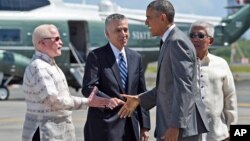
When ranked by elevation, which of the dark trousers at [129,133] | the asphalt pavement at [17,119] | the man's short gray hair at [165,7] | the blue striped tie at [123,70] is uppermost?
the man's short gray hair at [165,7]

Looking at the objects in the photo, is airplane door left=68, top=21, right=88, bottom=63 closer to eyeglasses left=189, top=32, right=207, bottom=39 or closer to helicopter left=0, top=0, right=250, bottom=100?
helicopter left=0, top=0, right=250, bottom=100

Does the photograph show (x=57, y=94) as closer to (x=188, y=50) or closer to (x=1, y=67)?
(x=188, y=50)

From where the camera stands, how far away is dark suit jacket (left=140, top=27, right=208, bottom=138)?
521cm

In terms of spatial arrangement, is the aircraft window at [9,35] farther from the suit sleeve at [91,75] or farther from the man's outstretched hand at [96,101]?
the man's outstretched hand at [96,101]

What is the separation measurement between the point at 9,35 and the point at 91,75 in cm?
1836

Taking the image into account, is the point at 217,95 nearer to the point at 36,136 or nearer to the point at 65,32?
the point at 36,136

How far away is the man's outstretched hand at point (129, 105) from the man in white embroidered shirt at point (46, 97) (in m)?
0.33

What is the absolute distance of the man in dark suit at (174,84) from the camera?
5.21 meters

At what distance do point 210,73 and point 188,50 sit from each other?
2.94 ft

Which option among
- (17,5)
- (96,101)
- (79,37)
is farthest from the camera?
(79,37)

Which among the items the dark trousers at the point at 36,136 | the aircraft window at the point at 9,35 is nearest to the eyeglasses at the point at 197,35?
the dark trousers at the point at 36,136

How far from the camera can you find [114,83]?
6.28 m

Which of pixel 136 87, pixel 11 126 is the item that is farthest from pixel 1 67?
pixel 136 87

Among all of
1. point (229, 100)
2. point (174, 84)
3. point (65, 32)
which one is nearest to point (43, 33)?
point (174, 84)
